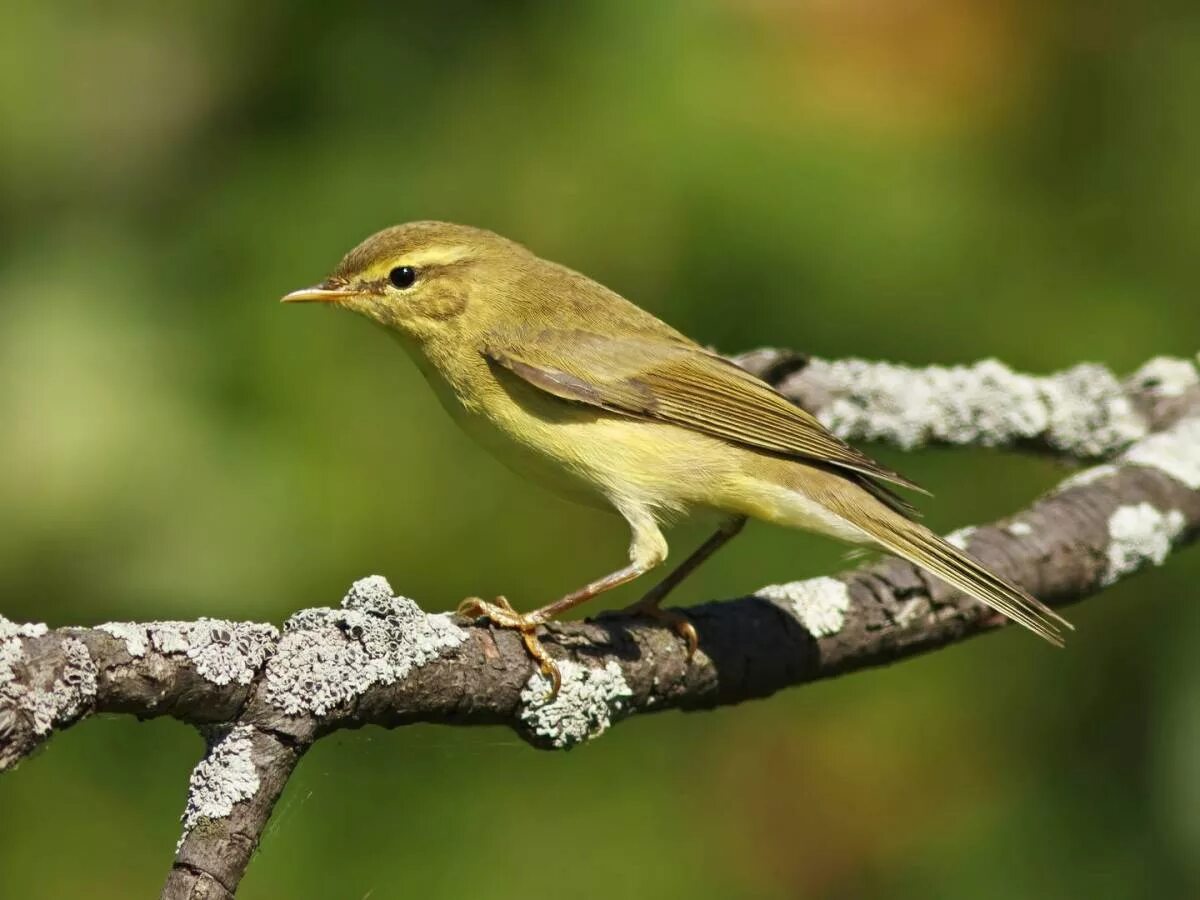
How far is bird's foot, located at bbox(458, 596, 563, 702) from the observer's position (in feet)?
9.15

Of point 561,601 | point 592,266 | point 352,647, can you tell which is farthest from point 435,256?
point 352,647

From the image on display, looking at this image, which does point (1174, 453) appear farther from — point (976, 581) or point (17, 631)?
point (17, 631)

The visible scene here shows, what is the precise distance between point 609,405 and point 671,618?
67cm

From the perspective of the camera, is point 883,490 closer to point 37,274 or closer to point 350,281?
point 350,281

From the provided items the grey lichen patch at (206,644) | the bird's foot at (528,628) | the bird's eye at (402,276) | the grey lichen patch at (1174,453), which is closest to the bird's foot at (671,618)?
the bird's foot at (528,628)

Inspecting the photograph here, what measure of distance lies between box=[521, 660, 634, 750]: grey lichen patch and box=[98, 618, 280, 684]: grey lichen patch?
654 millimetres

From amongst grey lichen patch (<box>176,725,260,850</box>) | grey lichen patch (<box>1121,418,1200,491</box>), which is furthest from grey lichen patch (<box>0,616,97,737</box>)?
grey lichen patch (<box>1121,418,1200,491</box>)

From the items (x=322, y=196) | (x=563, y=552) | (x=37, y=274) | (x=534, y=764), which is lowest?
(x=534, y=764)

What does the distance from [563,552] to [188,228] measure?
52.6 inches

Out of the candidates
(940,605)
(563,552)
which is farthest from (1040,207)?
(563,552)

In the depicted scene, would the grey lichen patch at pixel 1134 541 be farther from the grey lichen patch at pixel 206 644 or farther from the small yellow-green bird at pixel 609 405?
the grey lichen patch at pixel 206 644

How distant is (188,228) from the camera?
366 centimetres

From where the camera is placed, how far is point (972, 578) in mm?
3324

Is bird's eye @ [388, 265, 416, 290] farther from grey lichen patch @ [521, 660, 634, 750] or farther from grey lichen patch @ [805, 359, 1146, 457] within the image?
grey lichen patch @ [521, 660, 634, 750]
